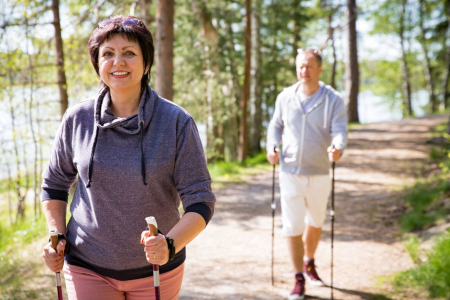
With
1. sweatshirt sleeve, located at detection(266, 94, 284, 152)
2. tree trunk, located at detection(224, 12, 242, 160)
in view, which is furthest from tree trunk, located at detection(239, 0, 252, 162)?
sweatshirt sleeve, located at detection(266, 94, 284, 152)

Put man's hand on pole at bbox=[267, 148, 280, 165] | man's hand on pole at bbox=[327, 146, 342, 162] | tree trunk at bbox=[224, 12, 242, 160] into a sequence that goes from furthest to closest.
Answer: tree trunk at bbox=[224, 12, 242, 160]
man's hand on pole at bbox=[267, 148, 280, 165]
man's hand on pole at bbox=[327, 146, 342, 162]

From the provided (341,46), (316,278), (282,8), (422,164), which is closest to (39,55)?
(316,278)

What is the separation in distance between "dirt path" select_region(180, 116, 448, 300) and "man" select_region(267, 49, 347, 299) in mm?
743

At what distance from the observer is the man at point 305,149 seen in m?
4.54

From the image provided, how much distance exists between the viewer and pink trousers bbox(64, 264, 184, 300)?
211 cm

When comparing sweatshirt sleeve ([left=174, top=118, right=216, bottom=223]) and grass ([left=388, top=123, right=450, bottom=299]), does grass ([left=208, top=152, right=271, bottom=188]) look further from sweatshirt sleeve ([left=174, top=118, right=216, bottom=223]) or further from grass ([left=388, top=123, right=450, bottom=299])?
sweatshirt sleeve ([left=174, top=118, right=216, bottom=223])

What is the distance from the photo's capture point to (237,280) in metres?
5.21

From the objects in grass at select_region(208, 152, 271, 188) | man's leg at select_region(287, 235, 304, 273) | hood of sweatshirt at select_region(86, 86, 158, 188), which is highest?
hood of sweatshirt at select_region(86, 86, 158, 188)

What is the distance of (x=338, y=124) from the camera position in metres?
4.52

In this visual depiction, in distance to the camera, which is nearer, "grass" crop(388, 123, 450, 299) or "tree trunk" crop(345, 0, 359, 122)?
"grass" crop(388, 123, 450, 299)

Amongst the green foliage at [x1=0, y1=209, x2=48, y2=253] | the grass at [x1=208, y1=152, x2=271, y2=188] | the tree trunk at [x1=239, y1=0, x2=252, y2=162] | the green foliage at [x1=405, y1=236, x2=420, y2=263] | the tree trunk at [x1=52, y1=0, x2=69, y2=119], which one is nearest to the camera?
the green foliage at [x1=405, y1=236, x2=420, y2=263]

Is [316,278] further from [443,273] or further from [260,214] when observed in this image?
[260,214]

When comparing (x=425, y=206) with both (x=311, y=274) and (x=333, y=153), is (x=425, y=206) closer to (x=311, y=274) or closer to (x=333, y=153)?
(x=311, y=274)

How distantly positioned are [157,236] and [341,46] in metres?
37.4
